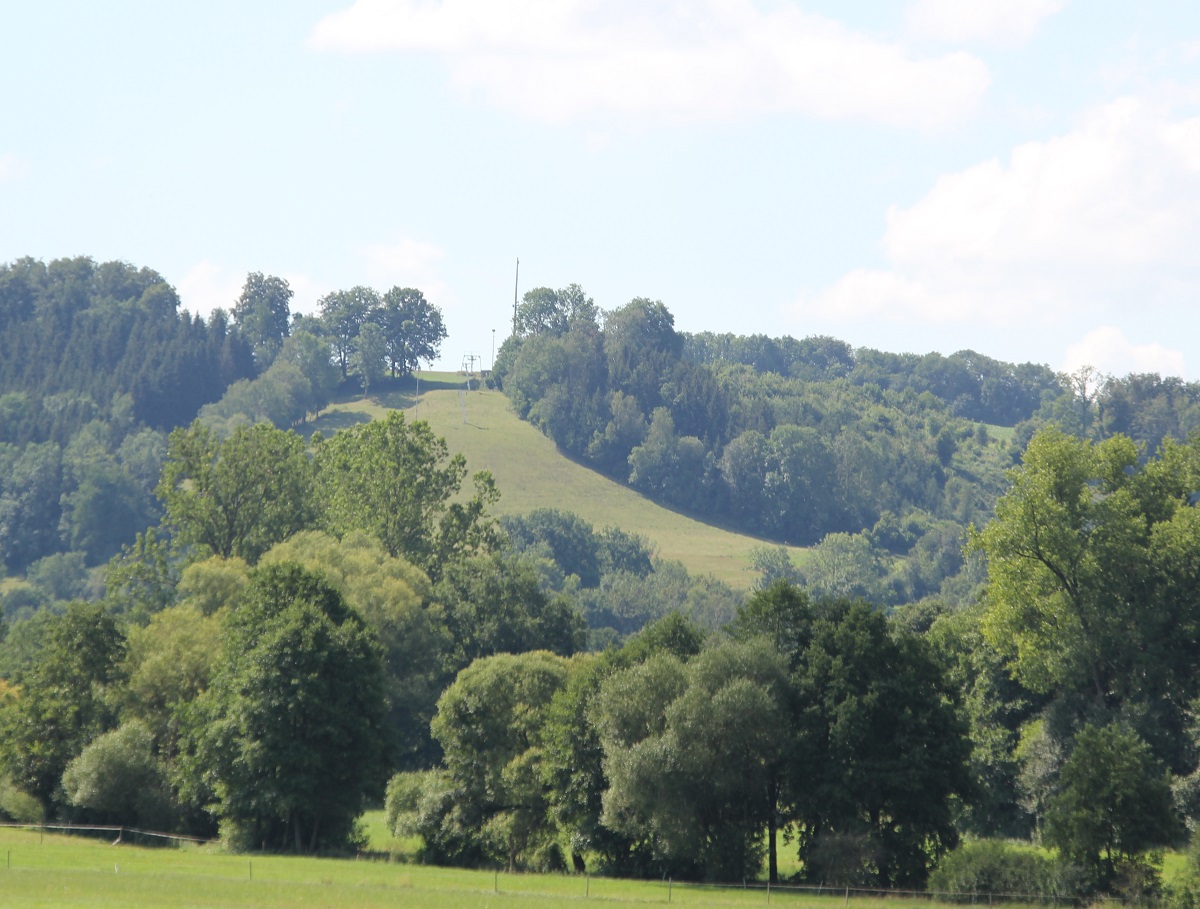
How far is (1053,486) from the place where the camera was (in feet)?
249

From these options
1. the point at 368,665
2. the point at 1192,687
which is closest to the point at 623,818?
the point at 368,665

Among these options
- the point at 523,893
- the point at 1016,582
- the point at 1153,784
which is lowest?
the point at 523,893

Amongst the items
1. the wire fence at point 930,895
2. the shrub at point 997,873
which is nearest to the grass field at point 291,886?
the wire fence at point 930,895

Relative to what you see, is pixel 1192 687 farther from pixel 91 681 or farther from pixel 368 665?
pixel 91 681

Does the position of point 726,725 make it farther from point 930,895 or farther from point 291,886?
point 291,886

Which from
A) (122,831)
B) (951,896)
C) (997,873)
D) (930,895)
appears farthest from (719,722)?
(122,831)

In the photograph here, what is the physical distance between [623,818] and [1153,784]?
67.8ft

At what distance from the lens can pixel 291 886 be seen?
50656 millimetres

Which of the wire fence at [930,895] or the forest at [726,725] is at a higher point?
the forest at [726,725]

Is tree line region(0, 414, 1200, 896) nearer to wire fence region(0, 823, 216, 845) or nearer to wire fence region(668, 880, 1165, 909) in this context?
wire fence region(668, 880, 1165, 909)

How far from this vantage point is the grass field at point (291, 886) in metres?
47.1

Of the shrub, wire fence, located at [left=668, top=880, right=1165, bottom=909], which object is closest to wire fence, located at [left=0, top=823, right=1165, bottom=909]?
wire fence, located at [left=668, top=880, right=1165, bottom=909]

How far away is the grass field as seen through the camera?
47125 millimetres

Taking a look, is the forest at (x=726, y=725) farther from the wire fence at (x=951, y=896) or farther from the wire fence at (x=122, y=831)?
the wire fence at (x=122, y=831)
